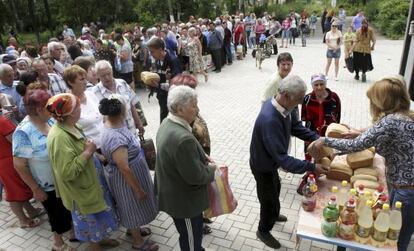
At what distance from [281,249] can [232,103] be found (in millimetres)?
5895

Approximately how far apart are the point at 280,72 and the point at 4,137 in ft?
11.9

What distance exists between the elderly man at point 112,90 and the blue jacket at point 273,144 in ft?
5.59

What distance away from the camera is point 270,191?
3529mm

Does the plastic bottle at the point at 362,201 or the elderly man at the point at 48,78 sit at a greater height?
the elderly man at the point at 48,78

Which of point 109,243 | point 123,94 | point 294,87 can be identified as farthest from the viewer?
point 123,94

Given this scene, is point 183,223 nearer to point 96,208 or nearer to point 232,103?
point 96,208

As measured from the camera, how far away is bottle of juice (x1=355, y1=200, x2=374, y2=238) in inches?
96.7

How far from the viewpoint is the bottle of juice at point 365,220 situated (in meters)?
2.46

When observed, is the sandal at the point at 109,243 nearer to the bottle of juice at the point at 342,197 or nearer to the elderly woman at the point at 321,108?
the bottle of juice at the point at 342,197

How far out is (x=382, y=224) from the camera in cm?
241

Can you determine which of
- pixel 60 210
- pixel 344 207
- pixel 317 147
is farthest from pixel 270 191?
pixel 60 210

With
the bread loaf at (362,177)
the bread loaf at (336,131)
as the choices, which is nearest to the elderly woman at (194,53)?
the bread loaf at (336,131)

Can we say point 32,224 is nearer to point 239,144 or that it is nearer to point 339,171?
point 239,144

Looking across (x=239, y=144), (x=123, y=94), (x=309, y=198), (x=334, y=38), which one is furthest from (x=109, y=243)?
(x=334, y=38)
